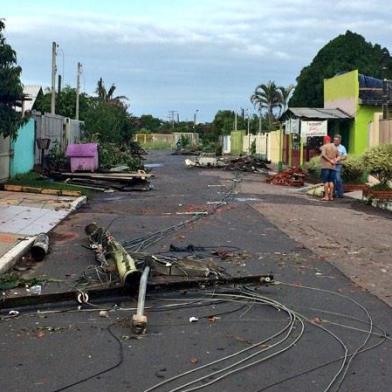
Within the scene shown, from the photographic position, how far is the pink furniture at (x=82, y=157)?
24.0m

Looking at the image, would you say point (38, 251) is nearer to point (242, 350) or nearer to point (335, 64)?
point (242, 350)

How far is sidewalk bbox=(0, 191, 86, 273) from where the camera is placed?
30.8 feet

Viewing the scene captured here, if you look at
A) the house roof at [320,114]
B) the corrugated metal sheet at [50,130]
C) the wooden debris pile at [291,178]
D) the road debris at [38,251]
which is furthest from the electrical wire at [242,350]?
the house roof at [320,114]

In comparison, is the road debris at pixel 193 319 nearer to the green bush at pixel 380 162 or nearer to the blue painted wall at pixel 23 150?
the green bush at pixel 380 162

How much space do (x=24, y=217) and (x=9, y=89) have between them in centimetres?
346

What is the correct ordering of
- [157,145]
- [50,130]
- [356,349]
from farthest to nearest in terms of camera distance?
[157,145], [50,130], [356,349]

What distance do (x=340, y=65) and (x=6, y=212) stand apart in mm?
44386

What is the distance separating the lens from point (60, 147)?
89.8 feet

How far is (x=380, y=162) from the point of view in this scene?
58.9 ft

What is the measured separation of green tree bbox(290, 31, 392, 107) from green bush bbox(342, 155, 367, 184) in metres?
31.2

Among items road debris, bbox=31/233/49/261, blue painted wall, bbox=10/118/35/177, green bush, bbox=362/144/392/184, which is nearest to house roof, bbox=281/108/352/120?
green bush, bbox=362/144/392/184

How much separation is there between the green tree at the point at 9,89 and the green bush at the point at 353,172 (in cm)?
1090

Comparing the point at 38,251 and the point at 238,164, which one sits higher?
the point at 238,164

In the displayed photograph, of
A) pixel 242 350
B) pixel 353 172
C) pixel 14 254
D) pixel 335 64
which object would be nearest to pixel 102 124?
pixel 353 172
